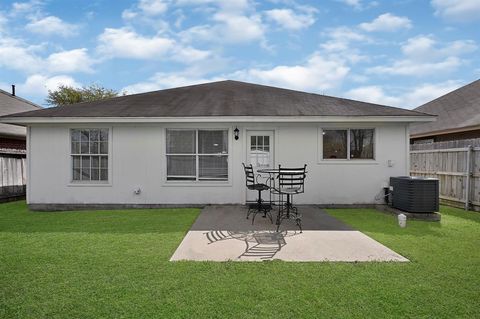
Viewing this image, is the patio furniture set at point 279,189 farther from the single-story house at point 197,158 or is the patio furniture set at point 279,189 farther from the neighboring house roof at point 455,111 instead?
the neighboring house roof at point 455,111

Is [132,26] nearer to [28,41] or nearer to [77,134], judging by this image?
[28,41]

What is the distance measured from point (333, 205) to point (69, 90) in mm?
Result: 33199

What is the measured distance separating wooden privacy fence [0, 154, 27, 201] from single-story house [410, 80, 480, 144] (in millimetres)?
13783

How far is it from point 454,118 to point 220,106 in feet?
33.6

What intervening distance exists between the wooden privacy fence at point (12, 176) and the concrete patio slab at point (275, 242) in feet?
24.6

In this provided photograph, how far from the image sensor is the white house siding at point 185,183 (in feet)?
26.5

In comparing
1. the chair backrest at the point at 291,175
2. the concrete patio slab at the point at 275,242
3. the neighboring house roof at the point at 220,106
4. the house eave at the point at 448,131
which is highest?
the neighboring house roof at the point at 220,106

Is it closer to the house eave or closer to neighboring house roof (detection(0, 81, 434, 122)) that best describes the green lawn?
neighboring house roof (detection(0, 81, 434, 122))

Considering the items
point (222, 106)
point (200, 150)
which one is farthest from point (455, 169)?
point (200, 150)

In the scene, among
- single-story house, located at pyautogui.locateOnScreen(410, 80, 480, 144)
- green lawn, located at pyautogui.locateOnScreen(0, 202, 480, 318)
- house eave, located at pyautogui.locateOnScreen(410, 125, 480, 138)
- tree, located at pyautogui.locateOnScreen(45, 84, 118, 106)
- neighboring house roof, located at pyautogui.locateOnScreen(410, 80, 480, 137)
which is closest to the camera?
green lawn, located at pyautogui.locateOnScreen(0, 202, 480, 318)

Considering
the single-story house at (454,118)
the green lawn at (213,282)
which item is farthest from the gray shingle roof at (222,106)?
the green lawn at (213,282)

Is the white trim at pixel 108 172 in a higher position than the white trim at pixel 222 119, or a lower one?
lower

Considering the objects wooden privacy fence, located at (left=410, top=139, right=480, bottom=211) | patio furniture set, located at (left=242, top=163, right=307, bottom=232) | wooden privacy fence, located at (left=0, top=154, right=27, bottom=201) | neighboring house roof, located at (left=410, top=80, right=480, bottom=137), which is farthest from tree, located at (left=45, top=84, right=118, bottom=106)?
wooden privacy fence, located at (left=410, top=139, right=480, bottom=211)

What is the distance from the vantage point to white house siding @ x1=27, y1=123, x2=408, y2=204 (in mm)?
8086
